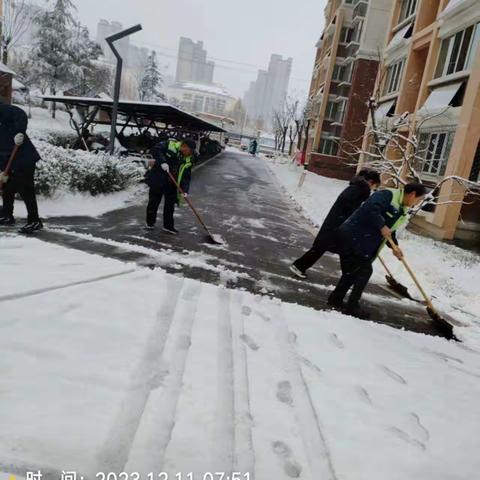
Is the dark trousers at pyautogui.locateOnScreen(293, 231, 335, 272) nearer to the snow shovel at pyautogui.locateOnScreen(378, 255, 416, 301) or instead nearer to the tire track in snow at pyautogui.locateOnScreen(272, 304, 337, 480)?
the snow shovel at pyautogui.locateOnScreen(378, 255, 416, 301)

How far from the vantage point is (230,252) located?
22.2 ft

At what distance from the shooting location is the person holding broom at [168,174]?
6.96 m

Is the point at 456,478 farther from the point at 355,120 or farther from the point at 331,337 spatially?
the point at 355,120

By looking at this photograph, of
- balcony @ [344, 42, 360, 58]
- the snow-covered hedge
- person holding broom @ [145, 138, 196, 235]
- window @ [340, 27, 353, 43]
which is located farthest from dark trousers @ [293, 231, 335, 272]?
window @ [340, 27, 353, 43]

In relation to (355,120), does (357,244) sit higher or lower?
lower

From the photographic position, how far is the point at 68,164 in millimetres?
8148

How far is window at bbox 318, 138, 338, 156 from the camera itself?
3484cm

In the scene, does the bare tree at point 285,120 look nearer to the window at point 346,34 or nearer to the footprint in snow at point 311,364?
the window at point 346,34

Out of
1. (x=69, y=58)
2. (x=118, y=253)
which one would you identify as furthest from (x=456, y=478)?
(x=69, y=58)

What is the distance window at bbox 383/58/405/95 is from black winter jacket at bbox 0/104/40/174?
19113 mm

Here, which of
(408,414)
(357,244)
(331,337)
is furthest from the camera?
(357,244)

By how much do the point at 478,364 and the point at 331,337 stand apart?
164 cm

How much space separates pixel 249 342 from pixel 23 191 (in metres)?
4.09

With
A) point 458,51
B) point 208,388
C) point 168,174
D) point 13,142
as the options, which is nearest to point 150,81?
point 458,51
